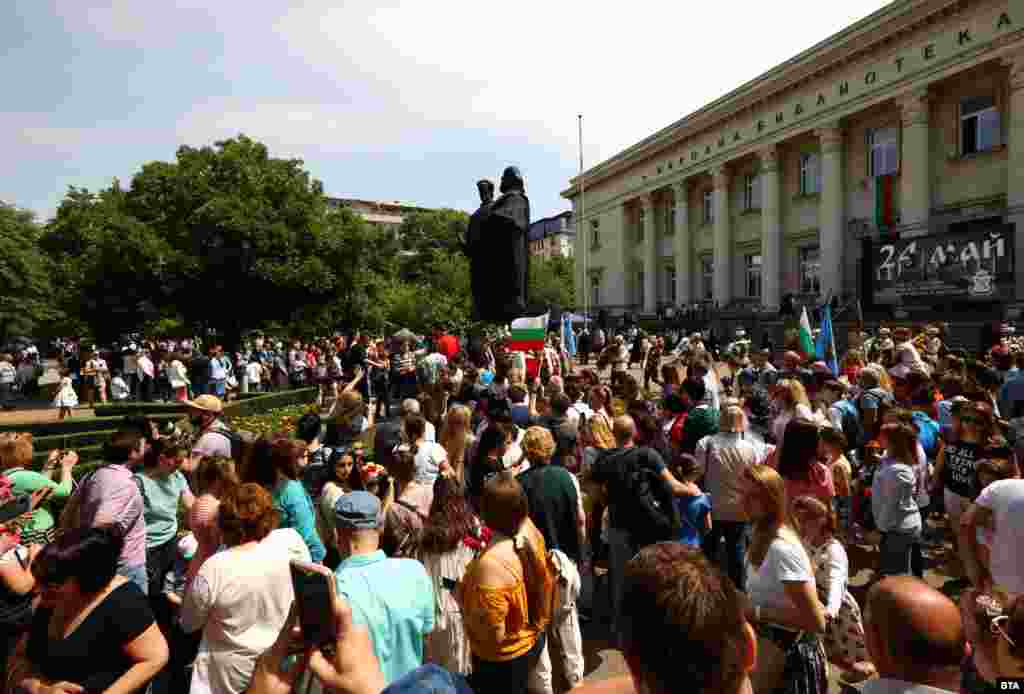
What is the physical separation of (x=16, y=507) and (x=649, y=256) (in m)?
43.3

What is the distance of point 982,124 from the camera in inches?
898

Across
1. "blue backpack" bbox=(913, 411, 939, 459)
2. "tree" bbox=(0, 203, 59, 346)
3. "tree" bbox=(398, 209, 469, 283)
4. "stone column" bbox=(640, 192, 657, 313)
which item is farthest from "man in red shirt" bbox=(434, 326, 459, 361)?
"tree" bbox=(398, 209, 469, 283)

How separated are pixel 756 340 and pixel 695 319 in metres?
6.44

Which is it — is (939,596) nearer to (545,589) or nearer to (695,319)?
(545,589)

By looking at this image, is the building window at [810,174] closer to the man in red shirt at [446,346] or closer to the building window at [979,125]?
the building window at [979,125]

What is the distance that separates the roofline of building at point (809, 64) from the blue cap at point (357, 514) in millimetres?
28367

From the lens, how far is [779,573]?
118 inches

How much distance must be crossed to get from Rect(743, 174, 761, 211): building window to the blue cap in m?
36.1

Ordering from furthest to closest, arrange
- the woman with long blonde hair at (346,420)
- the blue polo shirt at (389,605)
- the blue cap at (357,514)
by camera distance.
Answer: the woman with long blonde hair at (346,420)
the blue cap at (357,514)
the blue polo shirt at (389,605)

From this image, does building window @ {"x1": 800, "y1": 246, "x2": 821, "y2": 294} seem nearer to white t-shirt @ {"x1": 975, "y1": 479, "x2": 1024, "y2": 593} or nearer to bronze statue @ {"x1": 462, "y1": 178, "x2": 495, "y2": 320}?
bronze statue @ {"x1": 462, "y1": 178, "x2": 495, "y2": 320}

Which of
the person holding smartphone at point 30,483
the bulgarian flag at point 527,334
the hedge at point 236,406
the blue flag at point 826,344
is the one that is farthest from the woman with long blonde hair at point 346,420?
the blue flag at point 826,344

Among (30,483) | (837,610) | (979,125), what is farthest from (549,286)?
(837,610)

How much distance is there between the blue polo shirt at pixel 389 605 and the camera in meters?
2.63

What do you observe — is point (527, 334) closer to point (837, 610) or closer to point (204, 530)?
point (204, 530)
